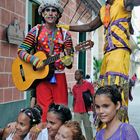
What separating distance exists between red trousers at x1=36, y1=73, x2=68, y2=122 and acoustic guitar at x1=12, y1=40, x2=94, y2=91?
9cm

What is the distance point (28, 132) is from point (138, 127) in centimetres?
448

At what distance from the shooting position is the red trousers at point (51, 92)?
12.6 ft

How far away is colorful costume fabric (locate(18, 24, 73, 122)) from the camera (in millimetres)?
3832

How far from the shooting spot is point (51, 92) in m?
3.89

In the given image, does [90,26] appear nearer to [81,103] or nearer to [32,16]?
[81,103]

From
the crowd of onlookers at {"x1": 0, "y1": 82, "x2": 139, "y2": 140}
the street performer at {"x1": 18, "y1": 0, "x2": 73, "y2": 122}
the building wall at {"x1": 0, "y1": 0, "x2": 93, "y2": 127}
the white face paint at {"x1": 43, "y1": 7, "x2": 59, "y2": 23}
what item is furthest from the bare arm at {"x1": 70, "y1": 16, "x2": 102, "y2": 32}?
the building wall at {"x1": 0, "y1": 0, "x2": 93, "y2": 127}

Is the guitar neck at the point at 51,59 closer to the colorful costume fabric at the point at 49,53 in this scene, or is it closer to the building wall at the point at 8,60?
the colorful costume fabric at the point at 49,53

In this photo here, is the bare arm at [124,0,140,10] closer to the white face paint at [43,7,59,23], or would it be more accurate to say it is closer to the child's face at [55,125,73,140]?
the white face paint at [43,7,59,23]

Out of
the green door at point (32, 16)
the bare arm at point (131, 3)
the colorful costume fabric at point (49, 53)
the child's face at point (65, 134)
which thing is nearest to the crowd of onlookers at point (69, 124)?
the child's face at point (65, 134)

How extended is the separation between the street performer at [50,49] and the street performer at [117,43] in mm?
447

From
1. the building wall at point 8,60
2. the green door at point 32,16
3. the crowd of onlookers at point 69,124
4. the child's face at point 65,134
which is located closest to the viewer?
the crowd of onlookers at point 69,124

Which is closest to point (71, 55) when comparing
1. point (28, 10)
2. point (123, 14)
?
point (123, 14)

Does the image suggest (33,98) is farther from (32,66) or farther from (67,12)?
(67,12)

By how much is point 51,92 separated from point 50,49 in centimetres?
41
